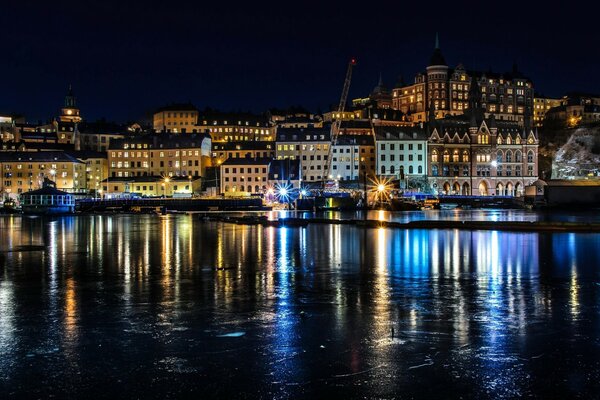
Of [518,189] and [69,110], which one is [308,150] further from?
[69,110]

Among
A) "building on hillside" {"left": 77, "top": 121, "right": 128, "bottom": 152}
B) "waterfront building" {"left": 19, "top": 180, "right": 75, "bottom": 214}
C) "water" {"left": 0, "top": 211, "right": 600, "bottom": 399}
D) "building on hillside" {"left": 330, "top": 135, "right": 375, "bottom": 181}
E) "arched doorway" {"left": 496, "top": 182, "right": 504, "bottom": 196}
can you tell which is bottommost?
"water" {"left": 0, "top": 211, "right": 600, "bottom": 399}

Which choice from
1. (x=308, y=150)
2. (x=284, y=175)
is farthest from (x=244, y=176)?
(x=308, y=150)

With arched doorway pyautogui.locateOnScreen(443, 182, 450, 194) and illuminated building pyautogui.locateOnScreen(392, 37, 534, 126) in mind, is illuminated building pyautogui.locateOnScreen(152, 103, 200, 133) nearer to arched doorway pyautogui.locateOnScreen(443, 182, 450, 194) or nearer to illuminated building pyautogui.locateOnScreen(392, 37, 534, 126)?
illuminated building pyautogui.locateOnScreen(392, 37, 534, 126)

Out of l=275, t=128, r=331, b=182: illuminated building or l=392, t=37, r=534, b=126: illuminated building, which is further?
l=392, t=37, r=534, b=126: illuminated building

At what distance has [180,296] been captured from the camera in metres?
19.4

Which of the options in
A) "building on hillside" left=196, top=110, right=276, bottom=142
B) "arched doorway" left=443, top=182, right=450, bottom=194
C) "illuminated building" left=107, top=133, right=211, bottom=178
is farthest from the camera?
"building on hillside" left=196, top=110, right=276, bottom=142

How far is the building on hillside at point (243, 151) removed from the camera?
150m

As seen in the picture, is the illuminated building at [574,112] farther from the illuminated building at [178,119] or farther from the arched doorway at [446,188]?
the illuminated building at [178,119]

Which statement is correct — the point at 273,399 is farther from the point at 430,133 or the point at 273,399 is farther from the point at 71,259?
the point at 430,133

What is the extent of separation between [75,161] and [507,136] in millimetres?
96407

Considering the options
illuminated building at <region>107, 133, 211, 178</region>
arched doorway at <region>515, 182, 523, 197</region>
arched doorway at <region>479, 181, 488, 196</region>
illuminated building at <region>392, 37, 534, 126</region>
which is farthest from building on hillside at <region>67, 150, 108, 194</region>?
arched doorway at <region>515, 182, 523, 197</region>

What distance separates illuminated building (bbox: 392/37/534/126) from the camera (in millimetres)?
174375

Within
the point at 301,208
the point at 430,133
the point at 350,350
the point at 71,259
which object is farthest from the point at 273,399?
the point at 430,133

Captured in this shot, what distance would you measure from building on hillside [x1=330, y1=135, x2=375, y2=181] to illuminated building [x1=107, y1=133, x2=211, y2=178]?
30.4 metres
